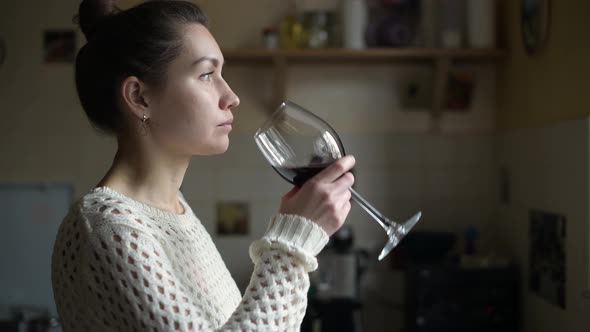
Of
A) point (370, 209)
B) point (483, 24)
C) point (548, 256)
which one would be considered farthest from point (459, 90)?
point (370, 209)

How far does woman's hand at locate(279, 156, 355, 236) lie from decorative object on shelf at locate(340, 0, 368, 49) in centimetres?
193

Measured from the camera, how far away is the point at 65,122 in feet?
9.65

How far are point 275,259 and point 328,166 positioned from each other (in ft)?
0.56

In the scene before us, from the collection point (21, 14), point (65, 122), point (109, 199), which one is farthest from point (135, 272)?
point (21, 14)

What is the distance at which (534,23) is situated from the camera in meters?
2.32

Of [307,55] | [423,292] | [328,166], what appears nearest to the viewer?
[328,166]

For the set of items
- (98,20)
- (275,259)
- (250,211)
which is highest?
(98,20)

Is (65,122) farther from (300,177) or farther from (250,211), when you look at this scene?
(300,177)

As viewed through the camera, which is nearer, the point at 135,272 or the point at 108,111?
the point at 135,272

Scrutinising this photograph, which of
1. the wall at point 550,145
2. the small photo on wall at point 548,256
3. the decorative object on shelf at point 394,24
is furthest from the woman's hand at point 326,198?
the decorative object on shelf at point 394,24

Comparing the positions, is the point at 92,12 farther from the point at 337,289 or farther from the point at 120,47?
the point at 337,289

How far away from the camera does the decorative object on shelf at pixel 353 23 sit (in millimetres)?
2727

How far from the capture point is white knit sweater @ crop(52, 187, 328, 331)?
770 millimetres

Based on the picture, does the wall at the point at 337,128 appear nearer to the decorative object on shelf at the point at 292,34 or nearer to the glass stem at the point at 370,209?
the decorative object on shelf at the point at 292,34
